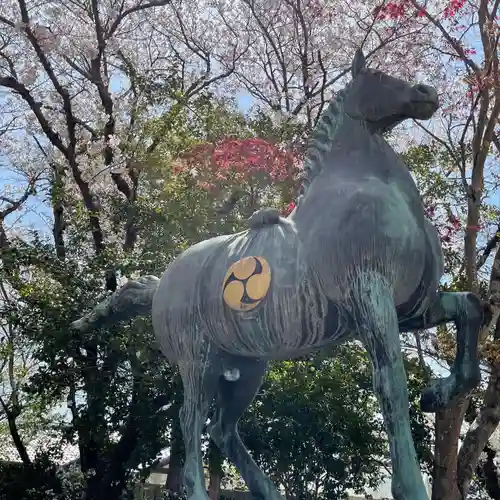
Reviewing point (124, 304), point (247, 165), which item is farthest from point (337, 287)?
point (247, 165)

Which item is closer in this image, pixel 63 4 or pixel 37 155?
pixel 63 4

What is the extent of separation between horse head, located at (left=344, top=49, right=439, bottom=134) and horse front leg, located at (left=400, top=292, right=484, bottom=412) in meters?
0.85

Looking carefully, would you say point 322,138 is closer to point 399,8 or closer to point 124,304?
point 124,304

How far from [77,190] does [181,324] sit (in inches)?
340

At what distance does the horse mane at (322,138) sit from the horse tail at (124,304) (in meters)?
1.15

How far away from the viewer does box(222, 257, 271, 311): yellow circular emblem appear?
3.24 m

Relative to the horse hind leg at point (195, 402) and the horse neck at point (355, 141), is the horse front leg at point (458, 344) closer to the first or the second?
the horse neck at point (355, 141)

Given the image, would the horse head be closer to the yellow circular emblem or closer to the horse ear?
the horse ear

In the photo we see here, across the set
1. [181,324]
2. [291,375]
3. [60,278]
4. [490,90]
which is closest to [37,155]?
[60,278]

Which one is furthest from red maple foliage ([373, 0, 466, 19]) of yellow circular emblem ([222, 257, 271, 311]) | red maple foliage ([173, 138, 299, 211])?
yellow circular emblem ([222, 257, 271, 311])

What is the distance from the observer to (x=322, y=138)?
11.2 ft

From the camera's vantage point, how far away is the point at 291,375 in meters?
8.31

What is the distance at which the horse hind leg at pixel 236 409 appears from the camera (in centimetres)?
368

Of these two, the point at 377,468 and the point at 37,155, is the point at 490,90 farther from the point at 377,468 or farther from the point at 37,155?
the point at 37,155
